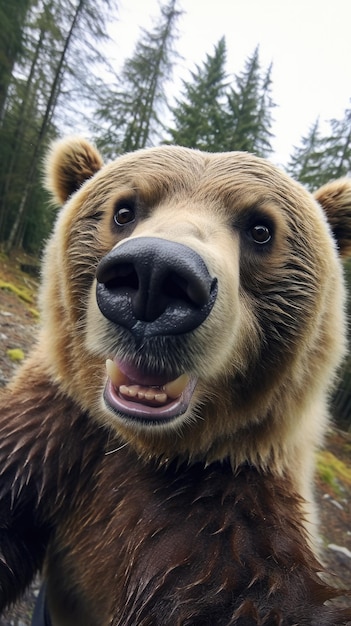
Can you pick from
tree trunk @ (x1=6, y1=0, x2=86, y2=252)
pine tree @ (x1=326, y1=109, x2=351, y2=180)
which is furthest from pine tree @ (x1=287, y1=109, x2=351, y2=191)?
tree trunk @ (x1=6, y1=0, x2=86, y2=252)

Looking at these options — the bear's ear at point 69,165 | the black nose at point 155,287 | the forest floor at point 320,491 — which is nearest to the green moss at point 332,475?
the forest floor at point 320,491

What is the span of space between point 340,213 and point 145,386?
→ 151 cm

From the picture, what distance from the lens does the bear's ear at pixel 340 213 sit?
2404 mm

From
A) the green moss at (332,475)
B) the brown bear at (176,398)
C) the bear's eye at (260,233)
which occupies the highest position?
the bear's eye at (260,233)

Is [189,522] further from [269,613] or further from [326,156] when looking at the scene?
[326,156]

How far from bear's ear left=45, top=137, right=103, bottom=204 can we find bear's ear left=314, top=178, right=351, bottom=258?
4.35ft

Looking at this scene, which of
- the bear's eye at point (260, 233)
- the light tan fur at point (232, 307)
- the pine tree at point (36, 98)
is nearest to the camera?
the light tan fur at point (232, 307)

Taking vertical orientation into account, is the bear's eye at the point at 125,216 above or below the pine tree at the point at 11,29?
below

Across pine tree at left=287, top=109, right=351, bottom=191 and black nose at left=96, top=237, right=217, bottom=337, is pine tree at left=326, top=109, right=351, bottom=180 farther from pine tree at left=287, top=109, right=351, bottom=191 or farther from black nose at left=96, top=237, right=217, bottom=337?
black nose at left=96, top=237, right=217, bottom=337

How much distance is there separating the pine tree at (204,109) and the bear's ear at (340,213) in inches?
572

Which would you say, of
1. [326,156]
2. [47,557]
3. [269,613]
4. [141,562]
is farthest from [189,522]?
[326,156]

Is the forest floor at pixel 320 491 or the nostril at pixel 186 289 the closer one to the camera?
the nostril at pixel 186 289

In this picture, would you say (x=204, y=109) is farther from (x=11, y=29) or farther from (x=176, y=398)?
(x=176, y=398)

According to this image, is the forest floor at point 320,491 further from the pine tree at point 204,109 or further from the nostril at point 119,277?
the pine tree at point 204,109
